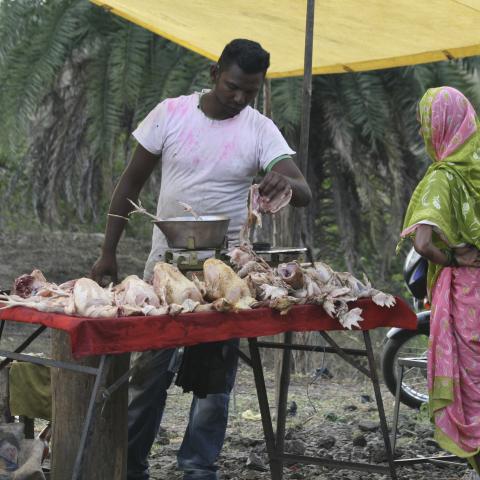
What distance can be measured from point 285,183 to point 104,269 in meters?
0.86

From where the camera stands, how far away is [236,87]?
3867 millimetres

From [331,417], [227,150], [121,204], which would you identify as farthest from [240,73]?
Answer: [331,417]

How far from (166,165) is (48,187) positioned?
5.60 m

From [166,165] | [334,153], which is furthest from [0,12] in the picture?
[166,165]

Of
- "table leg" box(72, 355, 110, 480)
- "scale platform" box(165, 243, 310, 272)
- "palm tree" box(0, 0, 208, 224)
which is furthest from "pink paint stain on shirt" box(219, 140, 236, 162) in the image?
"palm tree" box(0, 0, 208, 224)

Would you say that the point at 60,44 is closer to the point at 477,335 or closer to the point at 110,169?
the point at 110,169

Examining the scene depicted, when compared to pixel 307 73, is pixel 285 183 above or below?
below

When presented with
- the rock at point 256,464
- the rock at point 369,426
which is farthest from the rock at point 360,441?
the rock at point 256,464

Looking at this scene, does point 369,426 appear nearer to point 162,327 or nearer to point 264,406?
point 264,406

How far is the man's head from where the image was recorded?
3.83m

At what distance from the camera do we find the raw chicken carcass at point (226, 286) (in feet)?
10.8

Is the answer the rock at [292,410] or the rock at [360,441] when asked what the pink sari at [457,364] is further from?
the rock at [292,410]

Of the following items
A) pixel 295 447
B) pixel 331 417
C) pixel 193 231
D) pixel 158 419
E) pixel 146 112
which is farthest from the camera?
pixel 146 112

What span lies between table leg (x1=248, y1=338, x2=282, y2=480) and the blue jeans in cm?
9
